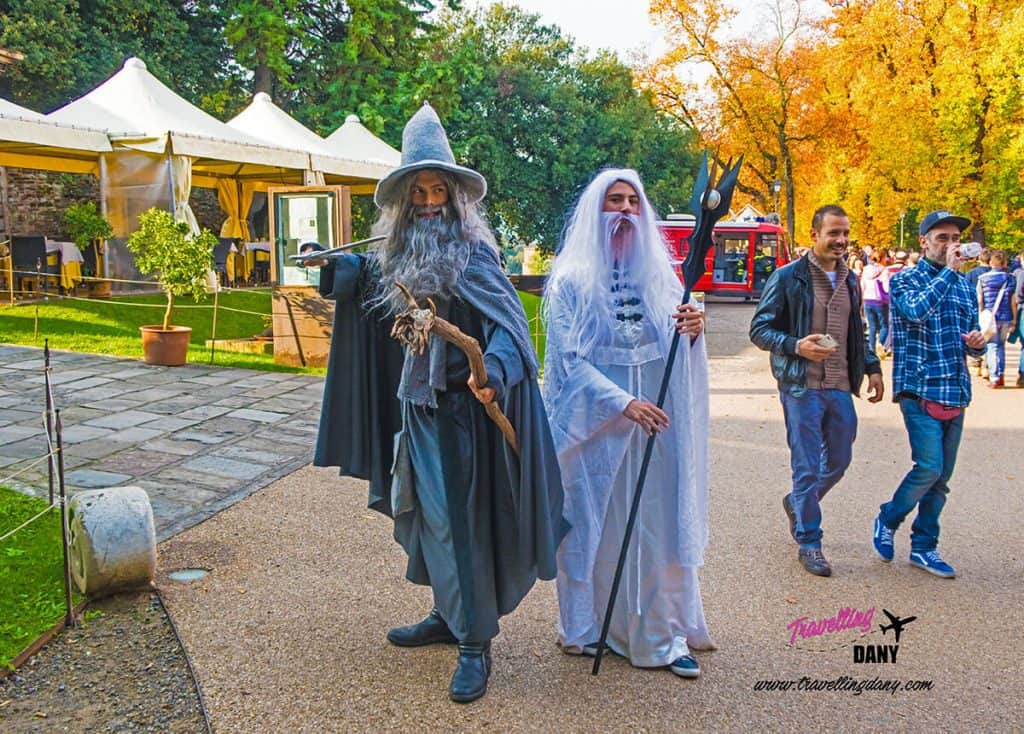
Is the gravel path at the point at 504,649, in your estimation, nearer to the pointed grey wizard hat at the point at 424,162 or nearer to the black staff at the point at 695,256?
the black staff at the point at 695,256

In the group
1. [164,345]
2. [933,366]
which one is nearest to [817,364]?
[933,366]

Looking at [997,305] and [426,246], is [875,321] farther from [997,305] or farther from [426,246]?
[426,246]

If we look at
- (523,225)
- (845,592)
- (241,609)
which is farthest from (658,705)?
(523,225)

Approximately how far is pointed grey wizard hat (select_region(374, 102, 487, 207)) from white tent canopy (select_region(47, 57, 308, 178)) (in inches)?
458

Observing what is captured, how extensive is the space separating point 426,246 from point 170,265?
7.69 m

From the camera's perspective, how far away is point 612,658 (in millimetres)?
3506

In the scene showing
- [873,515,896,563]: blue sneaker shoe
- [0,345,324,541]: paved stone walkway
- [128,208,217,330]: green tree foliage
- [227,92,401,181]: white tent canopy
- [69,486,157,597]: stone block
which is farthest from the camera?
[227,92,401,181]: white tent canopy

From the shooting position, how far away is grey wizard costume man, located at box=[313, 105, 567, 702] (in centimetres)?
320

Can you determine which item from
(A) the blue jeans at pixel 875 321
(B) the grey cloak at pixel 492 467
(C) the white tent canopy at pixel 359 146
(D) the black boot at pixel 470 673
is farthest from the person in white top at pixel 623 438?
(C) the white tent canopy at pixel 359 146

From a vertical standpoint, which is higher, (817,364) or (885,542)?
(817,364)

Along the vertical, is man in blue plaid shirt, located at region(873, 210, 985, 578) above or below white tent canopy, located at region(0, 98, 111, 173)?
below

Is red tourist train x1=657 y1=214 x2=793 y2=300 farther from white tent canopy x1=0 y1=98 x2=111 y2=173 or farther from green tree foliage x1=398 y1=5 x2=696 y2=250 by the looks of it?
white tent canopy x1=0 y1=98 x2=111 y2=173

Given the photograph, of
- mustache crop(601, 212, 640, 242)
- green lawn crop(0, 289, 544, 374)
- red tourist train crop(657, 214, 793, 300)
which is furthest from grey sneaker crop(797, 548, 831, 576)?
red tourist train crop(657, 214, 793, 300)

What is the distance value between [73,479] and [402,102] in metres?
19.3
